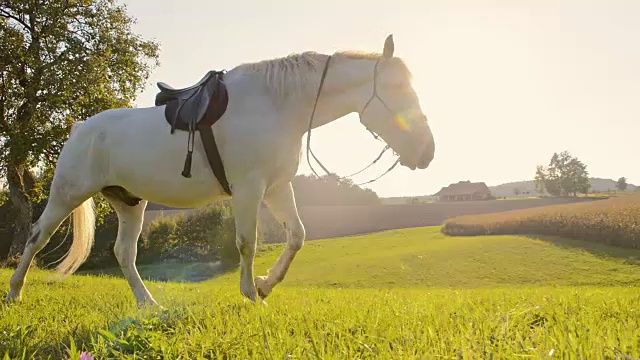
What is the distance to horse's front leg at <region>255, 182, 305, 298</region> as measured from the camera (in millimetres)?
3957

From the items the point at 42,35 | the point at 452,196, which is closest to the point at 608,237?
the point at 42,35

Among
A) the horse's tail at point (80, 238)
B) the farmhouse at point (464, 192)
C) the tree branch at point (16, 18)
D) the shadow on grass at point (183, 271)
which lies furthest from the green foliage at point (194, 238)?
the farmhouse at point (464, 192)

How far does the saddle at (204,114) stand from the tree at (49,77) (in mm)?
11730

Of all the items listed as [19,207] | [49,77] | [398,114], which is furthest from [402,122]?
[19,207]

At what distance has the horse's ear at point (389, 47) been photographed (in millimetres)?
3745

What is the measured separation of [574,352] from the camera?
1323 millimetres

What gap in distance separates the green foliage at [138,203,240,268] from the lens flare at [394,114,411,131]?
2328cm

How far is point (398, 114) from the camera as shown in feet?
12.1

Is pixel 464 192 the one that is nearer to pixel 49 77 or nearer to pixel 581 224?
pixel 581 224

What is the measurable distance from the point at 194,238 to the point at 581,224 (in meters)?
23.1

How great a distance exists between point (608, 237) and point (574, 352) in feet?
69.8

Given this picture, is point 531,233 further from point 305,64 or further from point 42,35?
Answer: point 42,35

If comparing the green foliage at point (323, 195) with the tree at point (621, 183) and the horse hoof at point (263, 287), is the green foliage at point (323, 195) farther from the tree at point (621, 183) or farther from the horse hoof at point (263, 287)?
the tree at point (621, 183)

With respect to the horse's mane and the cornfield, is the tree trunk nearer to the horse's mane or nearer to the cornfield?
the horse's mane
